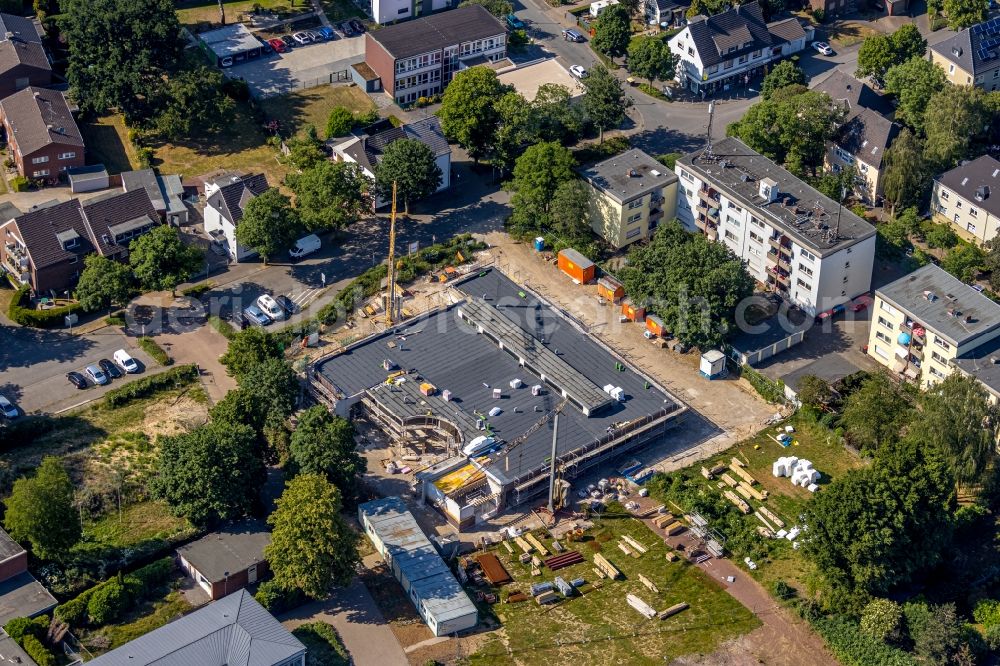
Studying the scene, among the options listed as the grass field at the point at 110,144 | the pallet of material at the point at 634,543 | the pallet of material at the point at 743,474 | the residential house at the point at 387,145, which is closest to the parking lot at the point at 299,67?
the grass field at the point at 110,144

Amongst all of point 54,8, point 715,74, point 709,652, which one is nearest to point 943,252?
point 715,74

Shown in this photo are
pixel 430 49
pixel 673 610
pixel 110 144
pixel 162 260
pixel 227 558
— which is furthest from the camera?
pixel 430 49

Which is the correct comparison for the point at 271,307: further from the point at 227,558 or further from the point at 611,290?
the point at 227,558

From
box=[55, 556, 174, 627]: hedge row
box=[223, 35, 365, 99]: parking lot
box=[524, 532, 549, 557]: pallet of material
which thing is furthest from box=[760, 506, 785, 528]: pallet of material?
box=[223, 35, 365, 99]: parking lot

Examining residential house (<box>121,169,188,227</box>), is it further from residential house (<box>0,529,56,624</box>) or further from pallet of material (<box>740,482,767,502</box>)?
pallet of material (<box>740,482,767,502</box>)

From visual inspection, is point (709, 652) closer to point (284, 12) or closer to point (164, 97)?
point (164, 97)

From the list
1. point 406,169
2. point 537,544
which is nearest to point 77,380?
point 406,169
